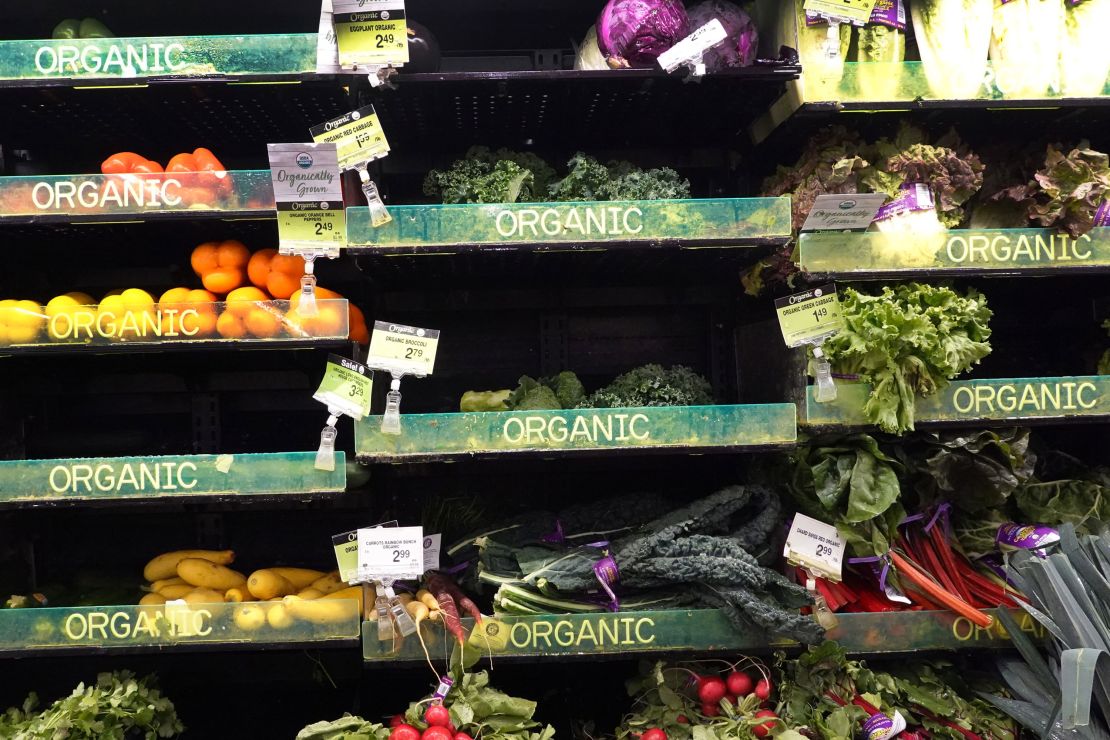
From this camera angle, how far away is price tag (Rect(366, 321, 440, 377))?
7.48ft

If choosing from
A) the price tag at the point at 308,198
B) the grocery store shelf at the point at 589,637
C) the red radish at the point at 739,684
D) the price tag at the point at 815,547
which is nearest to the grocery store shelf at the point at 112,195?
the price tag at the point at 308,198

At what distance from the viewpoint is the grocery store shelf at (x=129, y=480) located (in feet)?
7.26

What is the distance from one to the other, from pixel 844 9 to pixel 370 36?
1413 millimetres

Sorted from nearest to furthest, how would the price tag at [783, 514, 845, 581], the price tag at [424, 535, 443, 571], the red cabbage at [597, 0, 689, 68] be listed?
the red cabbage at [597, 0, 689, 68] → the price tag at [783, 514, 845, 581] → the price tag at [424, 535, 443, 571]

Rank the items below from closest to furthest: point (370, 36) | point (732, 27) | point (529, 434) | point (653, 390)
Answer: point (370, 36)
point (529, 434)
point (732, 27)
point (653, 390)

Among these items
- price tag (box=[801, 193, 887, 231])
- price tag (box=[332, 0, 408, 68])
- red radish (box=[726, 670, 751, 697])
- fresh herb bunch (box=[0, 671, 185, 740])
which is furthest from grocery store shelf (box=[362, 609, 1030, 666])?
price tag (box=[332, 0, 408, 68])

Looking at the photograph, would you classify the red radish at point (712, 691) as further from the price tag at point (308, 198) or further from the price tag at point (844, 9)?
the price tag at point (844, 9)

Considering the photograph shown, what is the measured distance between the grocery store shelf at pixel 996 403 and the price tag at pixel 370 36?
1575 mm

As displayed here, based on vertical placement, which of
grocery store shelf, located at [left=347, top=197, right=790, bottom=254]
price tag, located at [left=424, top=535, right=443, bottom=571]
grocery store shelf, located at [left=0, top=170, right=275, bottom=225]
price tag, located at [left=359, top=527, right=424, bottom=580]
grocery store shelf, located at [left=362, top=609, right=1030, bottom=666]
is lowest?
grocery store shelf, located at [left=362, top=609, right=1030, bottom=666]

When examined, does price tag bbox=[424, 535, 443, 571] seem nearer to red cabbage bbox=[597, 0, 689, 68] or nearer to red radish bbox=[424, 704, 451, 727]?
red radish bbox=[424, 704, 451, 727]

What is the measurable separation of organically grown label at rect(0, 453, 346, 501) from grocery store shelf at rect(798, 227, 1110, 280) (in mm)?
1697

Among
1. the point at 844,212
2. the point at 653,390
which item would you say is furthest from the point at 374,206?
the point at 844,212

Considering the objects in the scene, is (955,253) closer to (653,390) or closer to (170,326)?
(653,390)

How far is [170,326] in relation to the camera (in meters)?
2.22
